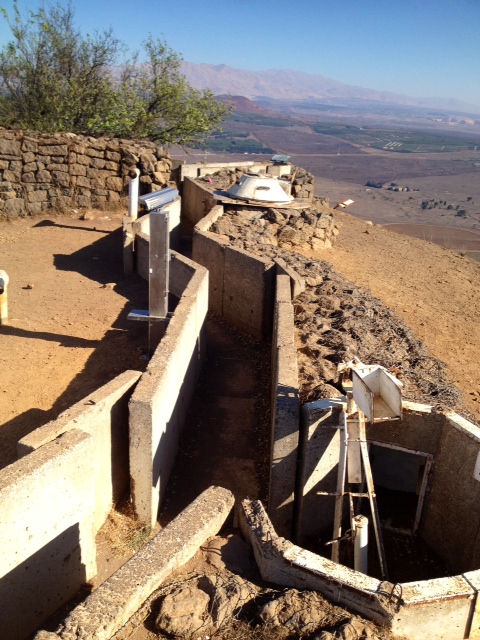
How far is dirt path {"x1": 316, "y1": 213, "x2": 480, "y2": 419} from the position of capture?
9.73 metres

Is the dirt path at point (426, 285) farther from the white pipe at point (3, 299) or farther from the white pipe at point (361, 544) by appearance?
the white pipe at point (3, 299)

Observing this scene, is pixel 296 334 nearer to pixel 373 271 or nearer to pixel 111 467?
pixel 111 467

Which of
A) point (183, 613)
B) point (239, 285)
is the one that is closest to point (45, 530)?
point (183, 613)

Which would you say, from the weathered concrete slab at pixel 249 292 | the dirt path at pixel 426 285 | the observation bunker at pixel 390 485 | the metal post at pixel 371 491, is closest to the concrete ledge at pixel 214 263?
the weathered concrete slab at pixel 249 292

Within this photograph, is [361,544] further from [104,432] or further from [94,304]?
[94,304]

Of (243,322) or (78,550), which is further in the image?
(243,322)

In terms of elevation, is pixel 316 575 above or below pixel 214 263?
below

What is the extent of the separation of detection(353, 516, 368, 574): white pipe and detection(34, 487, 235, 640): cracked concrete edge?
3.14 ft

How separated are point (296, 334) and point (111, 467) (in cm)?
329

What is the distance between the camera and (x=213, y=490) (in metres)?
4.84

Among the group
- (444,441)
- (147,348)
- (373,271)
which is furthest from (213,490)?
(373,271)

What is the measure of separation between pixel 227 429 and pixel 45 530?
3619 mm

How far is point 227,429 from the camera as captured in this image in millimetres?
7855

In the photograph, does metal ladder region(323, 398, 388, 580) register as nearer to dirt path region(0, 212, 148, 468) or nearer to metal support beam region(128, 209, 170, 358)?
dirt path region(0, 212, 148, 468)
